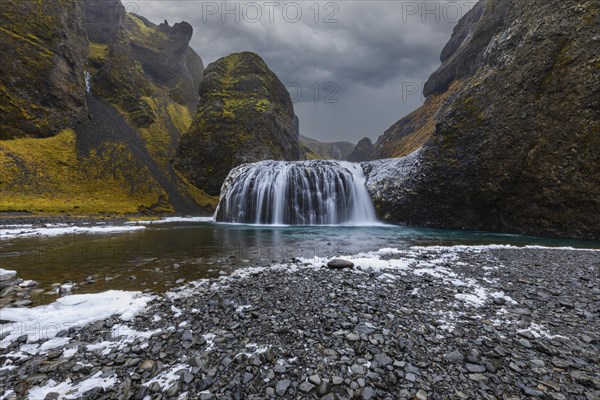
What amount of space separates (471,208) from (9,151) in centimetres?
6446

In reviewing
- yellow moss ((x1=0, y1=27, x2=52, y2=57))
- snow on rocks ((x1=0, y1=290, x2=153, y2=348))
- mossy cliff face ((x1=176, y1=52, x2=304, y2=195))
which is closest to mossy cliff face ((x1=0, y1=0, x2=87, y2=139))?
yellow moss ((x1=0, y1=27, x2=52, y2=57))

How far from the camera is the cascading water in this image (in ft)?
109

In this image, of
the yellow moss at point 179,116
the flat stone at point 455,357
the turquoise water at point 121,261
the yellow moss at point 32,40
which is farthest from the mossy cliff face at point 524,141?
the yellow moss at point 179,116

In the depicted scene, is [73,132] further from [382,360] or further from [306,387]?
[382,360]

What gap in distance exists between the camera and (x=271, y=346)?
4.13m

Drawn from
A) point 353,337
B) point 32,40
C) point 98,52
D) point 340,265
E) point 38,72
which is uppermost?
point 98,52

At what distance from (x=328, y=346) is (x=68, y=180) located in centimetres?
5601

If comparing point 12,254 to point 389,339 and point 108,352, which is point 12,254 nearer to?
point 108,352

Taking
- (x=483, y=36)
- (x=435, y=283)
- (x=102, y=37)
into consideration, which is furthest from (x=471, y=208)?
(x=102, y=37)

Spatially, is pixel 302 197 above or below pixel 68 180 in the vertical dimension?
below

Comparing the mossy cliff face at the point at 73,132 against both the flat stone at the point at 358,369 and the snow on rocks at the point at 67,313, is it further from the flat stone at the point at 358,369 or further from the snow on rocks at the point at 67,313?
the flat stone at the point at 358,369

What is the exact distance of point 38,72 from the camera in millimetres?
50125

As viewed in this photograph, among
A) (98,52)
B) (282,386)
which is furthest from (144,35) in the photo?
(282,386)

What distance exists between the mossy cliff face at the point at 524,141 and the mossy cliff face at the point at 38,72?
6511 cm
